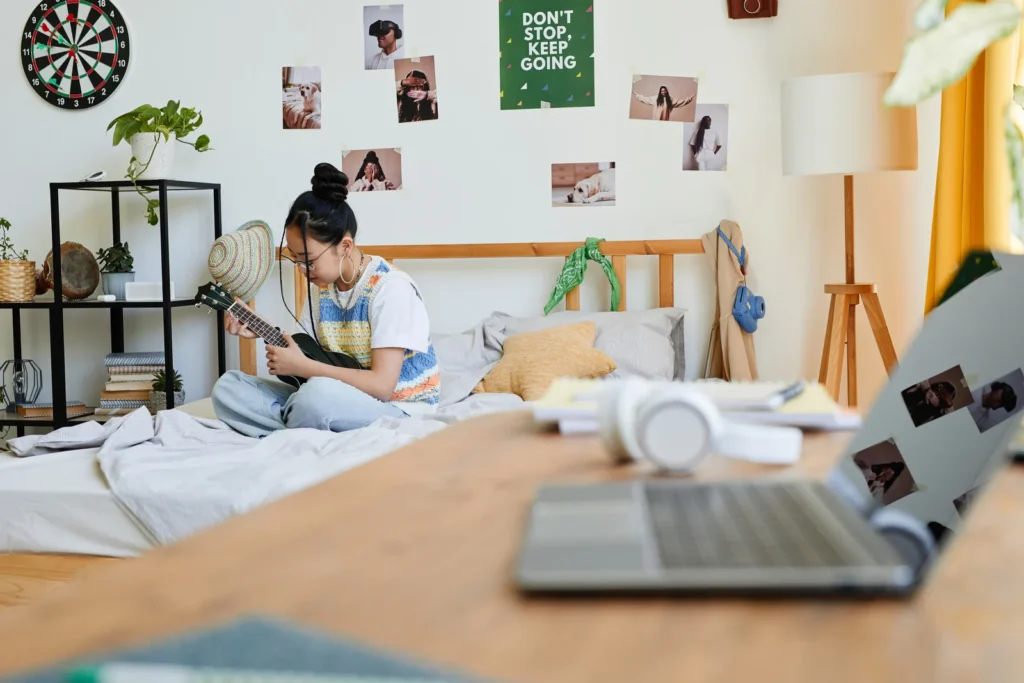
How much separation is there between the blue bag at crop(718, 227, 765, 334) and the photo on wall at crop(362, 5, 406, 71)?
4.30 ft

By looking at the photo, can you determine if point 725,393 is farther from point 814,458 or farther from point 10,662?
point 10,662

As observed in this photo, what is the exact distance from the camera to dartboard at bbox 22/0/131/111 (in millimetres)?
3668

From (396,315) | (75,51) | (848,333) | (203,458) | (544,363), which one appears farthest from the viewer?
(75,51)

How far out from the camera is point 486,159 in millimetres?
3484

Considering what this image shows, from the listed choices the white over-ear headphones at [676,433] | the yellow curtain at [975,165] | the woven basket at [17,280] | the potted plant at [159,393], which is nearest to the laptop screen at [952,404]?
the white over-ear headphones at [676,433]

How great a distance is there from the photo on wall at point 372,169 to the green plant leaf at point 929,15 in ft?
9.87

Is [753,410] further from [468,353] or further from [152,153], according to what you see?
[152,153]

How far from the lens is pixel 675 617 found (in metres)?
0.42

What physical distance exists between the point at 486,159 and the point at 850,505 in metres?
→ 3.05

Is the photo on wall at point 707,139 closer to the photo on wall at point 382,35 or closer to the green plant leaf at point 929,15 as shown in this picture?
the photo on wall at point 382,35

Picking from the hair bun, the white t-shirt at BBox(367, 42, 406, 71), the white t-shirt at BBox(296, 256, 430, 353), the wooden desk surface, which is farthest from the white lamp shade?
the wooden desk surface

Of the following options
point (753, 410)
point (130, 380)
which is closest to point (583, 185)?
point (130, 380)

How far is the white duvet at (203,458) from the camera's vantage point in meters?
1.85

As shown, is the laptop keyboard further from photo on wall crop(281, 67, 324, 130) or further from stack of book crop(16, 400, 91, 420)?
stack of book crop(16, 400, 91, 420)
